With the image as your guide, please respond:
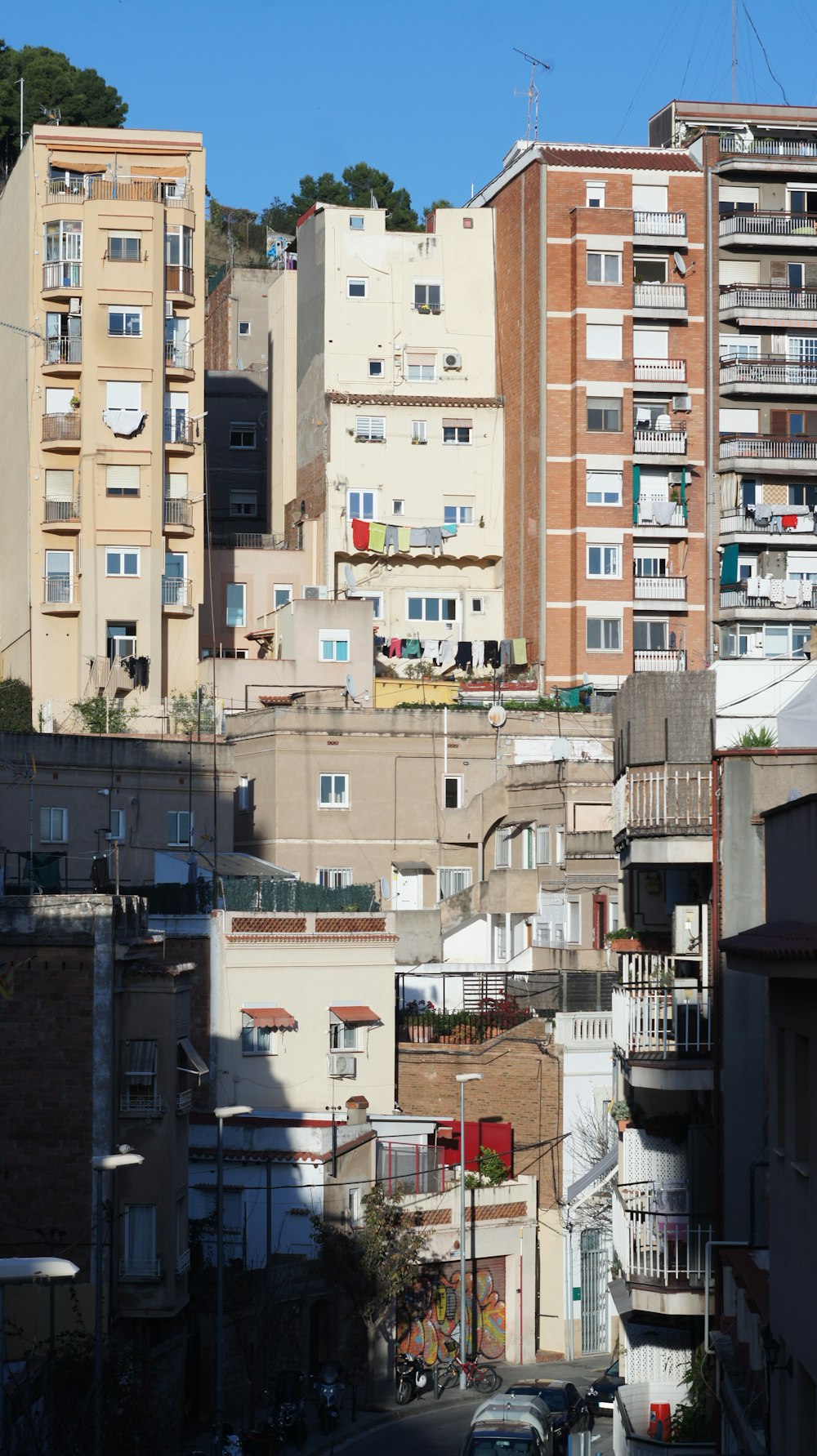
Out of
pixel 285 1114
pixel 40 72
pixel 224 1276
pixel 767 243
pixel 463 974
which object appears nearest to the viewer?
pixel 224 1276

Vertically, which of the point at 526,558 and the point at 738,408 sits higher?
the point at 738,408

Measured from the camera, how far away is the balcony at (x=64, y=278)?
74.2 metres

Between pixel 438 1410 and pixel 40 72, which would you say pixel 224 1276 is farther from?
pixel 40 72

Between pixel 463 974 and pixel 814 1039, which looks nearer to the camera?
pixel 814 1039

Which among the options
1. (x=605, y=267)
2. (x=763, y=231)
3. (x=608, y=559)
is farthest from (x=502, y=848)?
(x=763, y=231)

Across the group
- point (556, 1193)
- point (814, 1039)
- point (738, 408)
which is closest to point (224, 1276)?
point (556, 1193)

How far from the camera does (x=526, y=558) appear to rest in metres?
79.1

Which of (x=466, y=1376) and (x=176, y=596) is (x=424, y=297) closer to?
(x=176, y=596)

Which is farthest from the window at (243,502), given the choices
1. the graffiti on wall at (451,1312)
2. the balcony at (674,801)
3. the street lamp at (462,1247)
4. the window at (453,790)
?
the balcony at (674,801)

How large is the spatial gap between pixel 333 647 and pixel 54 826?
574 inches

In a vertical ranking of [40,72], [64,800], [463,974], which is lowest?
[463,974]

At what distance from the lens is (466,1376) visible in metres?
45.6

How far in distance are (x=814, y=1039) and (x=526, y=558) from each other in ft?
211

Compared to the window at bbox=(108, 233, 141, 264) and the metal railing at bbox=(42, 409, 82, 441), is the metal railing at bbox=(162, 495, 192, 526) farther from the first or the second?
the window at bbox=(108, 233, 141, 264)
